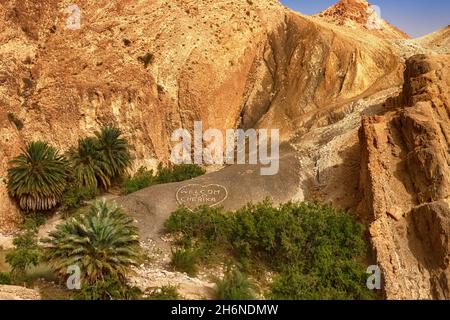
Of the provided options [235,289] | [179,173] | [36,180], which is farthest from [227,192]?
[36,180]

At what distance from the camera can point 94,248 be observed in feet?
62.3

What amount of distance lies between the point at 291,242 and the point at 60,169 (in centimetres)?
1452

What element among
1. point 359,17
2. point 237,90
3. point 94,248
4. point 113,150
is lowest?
point 94,248

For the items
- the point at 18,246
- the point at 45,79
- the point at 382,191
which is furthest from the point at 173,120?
the point at 382,191

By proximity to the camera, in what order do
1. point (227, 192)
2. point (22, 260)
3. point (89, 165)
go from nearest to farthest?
1. point (22, 260)
2. point (227, 192)
3. point (89, 165)

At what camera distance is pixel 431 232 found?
20.2 metres

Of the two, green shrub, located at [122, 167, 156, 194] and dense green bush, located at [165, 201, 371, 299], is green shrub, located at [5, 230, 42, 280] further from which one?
green shrub, located at [122, 167, 156, 194]

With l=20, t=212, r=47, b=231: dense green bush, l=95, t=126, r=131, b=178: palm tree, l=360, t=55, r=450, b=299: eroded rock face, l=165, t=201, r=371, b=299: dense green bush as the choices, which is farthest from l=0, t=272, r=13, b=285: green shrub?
l=360, t=55, r=450, b=299: eroded rock face

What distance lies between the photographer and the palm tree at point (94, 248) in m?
18.7

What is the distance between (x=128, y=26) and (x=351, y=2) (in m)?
23.0

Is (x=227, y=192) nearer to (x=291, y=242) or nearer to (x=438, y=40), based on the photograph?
(x=291, y=242)

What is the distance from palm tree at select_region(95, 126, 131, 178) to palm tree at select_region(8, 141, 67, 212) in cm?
286

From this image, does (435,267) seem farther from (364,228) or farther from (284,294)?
(284,294)

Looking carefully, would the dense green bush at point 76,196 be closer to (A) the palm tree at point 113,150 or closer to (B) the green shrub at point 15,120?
(A) the palm tree at point 113,150
